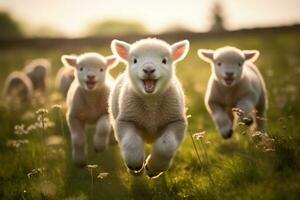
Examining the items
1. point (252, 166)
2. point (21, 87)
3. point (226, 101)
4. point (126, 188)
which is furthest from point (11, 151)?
point (21, 87)

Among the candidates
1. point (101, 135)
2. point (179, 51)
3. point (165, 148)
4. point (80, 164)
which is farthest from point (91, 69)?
point (165, 148)

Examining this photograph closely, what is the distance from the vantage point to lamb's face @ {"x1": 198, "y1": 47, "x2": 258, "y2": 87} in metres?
7.98

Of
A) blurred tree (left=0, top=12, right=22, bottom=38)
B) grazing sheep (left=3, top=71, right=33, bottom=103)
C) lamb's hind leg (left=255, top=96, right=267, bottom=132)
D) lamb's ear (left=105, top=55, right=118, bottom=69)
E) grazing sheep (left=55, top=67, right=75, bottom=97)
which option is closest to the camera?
lamb's hind leg (left=255, top=96, right=267, bottom=132)

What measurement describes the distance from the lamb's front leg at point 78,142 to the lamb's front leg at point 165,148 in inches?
66.6

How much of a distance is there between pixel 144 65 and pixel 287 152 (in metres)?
1.67

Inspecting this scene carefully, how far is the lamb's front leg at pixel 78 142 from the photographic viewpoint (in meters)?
7.57

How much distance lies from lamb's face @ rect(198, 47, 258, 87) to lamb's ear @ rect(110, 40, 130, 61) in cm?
195

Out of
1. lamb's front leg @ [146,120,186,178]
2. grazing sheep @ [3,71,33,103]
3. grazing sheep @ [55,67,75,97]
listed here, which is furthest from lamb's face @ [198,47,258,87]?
grazing sheep @ [3,71,33,103]

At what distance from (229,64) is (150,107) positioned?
2.31 metres

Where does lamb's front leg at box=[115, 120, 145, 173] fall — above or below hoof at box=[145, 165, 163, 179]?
above

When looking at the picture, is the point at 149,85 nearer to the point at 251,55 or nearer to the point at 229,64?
the point at 229,64

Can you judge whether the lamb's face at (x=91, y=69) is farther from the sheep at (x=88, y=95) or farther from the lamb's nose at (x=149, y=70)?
the lamb's nose at (x=149, y=70)

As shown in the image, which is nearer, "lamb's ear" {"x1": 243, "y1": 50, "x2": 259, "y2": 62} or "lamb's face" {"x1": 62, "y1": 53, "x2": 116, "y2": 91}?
"lamb's face" {"x1": 62, "y1": 53, "x2": 116, "y2": 91}

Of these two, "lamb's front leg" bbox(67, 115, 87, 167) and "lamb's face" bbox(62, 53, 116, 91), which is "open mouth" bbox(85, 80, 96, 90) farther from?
"lamb's front leg" bbox(67, 115, 87, 167)
